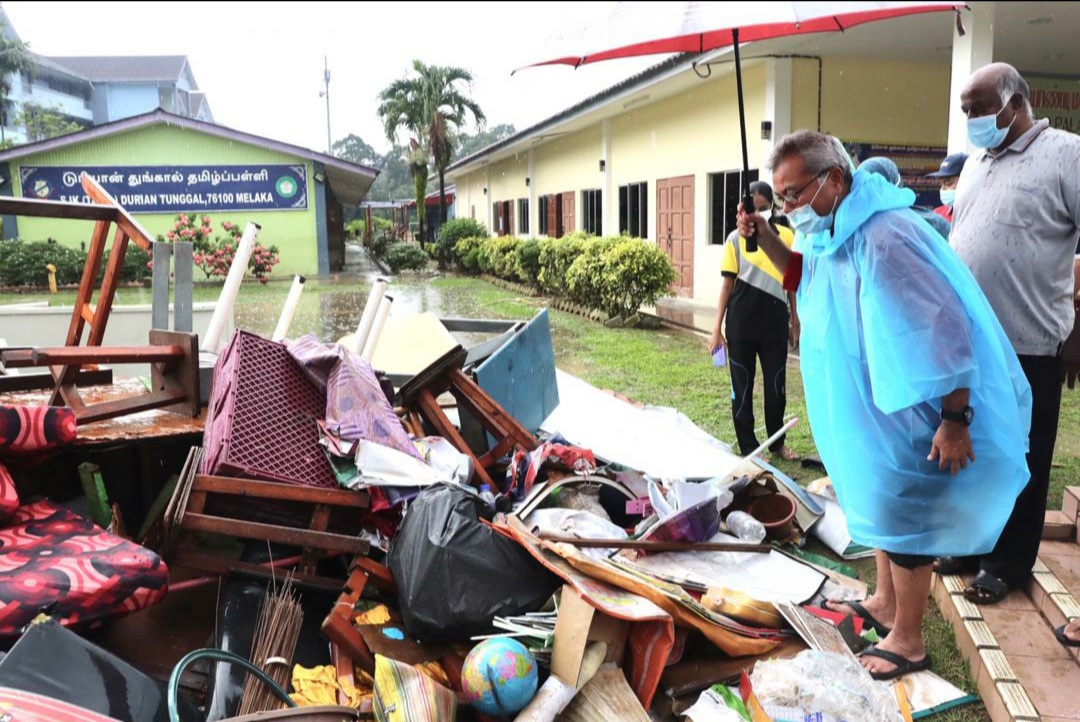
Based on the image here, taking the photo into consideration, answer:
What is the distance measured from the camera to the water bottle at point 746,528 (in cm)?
324

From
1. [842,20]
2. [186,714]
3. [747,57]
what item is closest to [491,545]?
[186,714]

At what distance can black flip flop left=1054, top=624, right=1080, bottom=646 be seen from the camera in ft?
8.13

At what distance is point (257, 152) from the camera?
1991 cm

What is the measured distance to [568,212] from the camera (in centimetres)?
1950

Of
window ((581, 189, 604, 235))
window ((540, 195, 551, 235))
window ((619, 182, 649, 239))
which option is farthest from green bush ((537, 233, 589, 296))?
window ((540, 195, 551, 235))

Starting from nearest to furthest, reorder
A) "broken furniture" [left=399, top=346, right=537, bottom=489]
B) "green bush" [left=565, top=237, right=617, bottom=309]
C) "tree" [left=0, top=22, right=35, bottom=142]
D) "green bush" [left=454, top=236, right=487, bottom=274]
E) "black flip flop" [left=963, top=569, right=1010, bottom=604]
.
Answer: "black flip flop" [left=963, top=569, right=1010, bottom=604] → "broken furniture" [left=399, top=346, right=537, bottom=489] → "green bush" [left=565, top=237, right=617, bottom=309] → "green bush" [left=454, top=236, right=487, bottom=274] → "tree" [left=0, top=22, right=35, bottom=142]

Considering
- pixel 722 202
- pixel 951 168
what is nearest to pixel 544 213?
pixel 722 202

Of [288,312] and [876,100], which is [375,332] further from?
[876,100]

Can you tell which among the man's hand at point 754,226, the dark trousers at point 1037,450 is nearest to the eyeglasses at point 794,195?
the man's hand at point 754,226

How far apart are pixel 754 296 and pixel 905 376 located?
93.3 inches

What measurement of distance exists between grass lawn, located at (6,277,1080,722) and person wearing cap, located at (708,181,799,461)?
300 mm

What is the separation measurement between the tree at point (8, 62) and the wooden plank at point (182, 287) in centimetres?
4737

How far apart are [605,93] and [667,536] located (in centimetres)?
1154

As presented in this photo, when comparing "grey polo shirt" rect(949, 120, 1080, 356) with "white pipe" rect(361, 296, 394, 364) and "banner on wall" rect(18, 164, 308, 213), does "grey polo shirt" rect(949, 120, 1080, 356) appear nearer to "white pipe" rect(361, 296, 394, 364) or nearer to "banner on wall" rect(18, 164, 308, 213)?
"white pipe" rect(361, 296, 394, 364)
